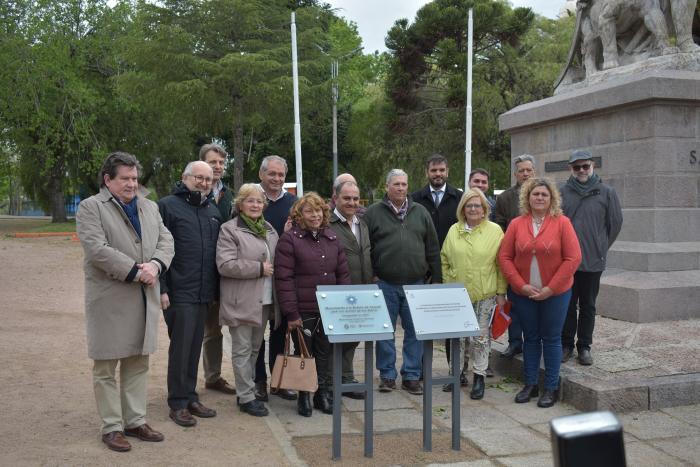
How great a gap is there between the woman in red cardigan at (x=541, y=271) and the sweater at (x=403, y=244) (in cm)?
67

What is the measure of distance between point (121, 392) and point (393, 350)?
2.38 m

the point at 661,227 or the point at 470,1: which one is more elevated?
the point at 470,1

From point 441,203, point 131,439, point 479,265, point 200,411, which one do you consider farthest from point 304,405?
point 441,203

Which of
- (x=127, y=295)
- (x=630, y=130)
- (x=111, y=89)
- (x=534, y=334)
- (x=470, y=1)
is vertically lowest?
(x=534, y=334)

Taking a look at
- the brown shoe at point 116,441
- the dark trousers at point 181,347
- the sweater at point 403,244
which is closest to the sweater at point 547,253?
the sweater at point 403,244

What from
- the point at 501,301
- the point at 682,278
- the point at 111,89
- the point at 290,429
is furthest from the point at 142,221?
the point at 111,89

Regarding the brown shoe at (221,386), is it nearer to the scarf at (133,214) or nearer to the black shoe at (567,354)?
the scarf at (133,214)

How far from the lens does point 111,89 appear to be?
1326 inches

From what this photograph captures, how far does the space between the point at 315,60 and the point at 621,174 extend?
22.9 metres

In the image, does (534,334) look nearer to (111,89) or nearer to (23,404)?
(23,404)

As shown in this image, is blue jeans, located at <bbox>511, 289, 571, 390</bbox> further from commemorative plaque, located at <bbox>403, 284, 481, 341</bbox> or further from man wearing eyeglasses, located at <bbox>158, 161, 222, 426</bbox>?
man wearing eyeglasses, located at <bbox>158, 161, 222, 426</bbox>

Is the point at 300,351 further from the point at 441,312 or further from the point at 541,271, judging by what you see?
the point at 541,271

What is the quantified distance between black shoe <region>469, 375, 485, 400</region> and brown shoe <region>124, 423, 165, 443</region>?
102 inches

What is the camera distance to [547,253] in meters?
5.52
